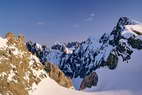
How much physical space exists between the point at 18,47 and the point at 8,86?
25.5 metres

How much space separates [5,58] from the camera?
122500 mm

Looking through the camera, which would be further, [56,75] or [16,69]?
[56,75]

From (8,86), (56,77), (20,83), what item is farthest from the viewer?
(56,77)

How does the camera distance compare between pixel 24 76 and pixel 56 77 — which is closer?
pixel 24 76

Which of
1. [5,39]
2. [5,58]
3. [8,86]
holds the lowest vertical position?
[8,86]

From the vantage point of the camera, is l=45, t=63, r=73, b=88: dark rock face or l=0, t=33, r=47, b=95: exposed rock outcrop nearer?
l=0, t=33, r=47, b=95: exposed rock outcrop

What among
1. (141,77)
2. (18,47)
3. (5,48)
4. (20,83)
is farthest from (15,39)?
(141,77)

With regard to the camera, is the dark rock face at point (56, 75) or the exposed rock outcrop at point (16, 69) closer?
the exposed rock outcrop at point (16, 69)

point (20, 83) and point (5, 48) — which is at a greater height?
point (5, 48)

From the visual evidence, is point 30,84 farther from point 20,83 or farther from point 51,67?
point 51,67

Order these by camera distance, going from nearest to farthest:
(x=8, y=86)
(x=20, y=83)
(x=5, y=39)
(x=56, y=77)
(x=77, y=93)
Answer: (x=8, y=86)
(x=20, y=83)
(x=5, y=39)
(x=77, y=93)
(x=56, y=77)

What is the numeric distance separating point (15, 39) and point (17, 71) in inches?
816

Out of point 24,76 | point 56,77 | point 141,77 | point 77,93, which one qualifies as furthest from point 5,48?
point 141,77

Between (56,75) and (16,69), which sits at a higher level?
(56,75)
